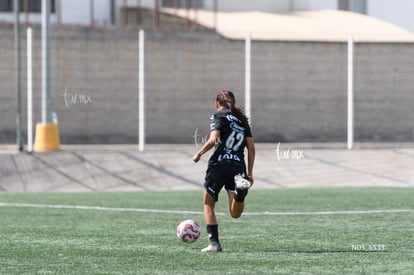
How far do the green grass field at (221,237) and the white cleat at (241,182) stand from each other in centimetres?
70

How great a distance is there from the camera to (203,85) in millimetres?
33500

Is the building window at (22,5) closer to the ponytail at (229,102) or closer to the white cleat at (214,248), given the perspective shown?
the ponytail at (229,102)

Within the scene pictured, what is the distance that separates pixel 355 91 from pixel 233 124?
70.1ft

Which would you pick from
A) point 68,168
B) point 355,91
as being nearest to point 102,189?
point 68,168

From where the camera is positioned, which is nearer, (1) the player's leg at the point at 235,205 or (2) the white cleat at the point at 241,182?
(2) the white cleat at the point at 241,182

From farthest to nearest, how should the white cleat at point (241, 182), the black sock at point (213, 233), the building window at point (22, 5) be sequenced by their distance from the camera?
the building window at point (22, 5) < the black sock at point (213, 233) < the white cleat at point (241, 182)

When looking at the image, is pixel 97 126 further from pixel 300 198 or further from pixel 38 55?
pixel 300 198

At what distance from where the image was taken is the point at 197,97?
3338 cm

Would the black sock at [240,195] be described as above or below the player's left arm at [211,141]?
below

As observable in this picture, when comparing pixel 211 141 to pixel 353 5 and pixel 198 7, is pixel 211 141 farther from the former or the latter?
pixel 353 5

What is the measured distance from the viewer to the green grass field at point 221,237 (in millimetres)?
11141

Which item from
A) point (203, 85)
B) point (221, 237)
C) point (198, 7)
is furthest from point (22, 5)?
point (221, 237)

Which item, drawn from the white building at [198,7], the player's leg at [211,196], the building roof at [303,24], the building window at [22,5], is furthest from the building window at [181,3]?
the player's leg at [211,196]

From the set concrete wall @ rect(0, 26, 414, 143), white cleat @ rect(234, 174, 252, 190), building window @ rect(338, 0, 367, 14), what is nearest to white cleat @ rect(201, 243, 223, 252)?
white cleat @ rect(234, 174, 252, 190)
